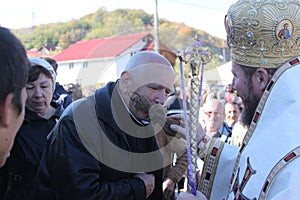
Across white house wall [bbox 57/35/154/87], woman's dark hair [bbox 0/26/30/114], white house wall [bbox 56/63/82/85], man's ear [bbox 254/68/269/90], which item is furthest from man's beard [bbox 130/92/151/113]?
white house wall [bbox 56/63/82/85]

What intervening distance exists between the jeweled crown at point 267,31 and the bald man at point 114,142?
699 mm

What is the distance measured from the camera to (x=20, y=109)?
4.96 ft

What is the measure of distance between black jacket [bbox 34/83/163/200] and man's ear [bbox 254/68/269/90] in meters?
0.88

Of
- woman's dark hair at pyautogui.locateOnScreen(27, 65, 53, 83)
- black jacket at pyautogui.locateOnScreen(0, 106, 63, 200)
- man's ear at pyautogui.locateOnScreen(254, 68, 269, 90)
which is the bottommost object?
black jacket at pyautogui.locateOnScreen(0, 106, 63, 200)

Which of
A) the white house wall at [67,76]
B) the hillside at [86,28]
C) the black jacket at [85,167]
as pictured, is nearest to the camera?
the black jacket at [85,167]

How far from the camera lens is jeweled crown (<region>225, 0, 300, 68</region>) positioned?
2291 mm

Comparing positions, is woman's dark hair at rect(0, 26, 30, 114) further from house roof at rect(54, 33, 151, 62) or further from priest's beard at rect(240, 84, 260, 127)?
house roof at rect(54, 33, 151, 62)

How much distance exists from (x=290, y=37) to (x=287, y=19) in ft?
0.32

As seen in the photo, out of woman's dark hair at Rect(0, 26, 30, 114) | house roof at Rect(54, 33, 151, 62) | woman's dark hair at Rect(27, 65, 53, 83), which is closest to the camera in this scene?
woman's dark hair at Rect(0, 26, 30, 114)

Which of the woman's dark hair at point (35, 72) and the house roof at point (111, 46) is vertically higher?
the woman's dark hair at point (35, 72)

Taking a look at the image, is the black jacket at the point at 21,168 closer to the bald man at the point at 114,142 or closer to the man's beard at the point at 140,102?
the bald man at the point at 114,142

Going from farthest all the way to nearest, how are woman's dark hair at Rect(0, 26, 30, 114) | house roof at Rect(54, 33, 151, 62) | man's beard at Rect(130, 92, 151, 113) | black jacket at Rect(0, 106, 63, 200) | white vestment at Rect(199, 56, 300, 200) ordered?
house roof at Rect(54, 33, 151, 62)
black jacket at Rect(0, 106, 63, 200)
man's beard at Rect(130, 92, 151, 113)
white vestment at Rect(199, 56, 300, 200)
woman's dark hair at Rect(0, 26, 30, 114)

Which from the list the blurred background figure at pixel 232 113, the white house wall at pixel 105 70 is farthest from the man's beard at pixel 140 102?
the blurred background figure at pixel 232 113

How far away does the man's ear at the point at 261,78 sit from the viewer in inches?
86.5
